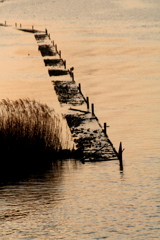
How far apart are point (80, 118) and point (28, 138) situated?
12.7m

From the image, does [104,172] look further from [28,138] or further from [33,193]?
[28,138]

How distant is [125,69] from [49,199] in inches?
1809

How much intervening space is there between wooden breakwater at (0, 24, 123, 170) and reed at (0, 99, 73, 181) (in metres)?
2.38

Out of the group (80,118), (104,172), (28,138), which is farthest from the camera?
(80,118)

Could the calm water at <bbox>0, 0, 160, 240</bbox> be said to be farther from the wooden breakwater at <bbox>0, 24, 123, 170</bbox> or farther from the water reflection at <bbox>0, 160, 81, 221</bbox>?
the wooden breakwater at <bbox>0, 24, 123, 170</bbox>

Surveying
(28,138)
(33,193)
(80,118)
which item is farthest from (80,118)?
(33,193)

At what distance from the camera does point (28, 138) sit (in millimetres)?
34781

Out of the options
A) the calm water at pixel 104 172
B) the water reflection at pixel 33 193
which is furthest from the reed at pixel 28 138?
the calm water at pixel 104 172

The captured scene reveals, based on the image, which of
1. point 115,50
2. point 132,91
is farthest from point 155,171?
point 115,50

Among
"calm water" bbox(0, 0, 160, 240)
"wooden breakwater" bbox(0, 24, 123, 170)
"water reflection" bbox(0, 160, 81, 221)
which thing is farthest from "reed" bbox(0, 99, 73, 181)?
"wooden breakwater" bbox(0, 24, 123, 170)

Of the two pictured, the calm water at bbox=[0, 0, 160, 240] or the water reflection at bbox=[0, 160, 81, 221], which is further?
the water reflection at bbox=[0, 160, 81, 221]

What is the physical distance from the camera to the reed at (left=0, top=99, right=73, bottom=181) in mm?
34219

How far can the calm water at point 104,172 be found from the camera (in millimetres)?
28219

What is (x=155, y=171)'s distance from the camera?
35.9m
